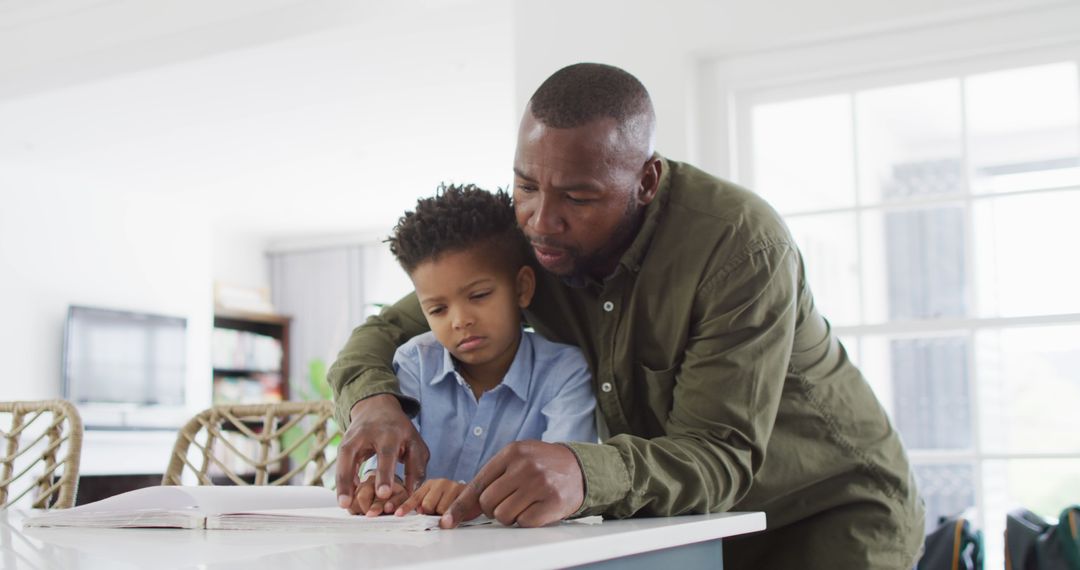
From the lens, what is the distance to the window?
267cm

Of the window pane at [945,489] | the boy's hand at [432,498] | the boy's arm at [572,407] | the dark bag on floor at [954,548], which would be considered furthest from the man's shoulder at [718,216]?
the window pane at [945,489]

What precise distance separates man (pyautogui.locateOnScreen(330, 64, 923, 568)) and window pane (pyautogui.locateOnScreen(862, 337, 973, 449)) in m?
1.37

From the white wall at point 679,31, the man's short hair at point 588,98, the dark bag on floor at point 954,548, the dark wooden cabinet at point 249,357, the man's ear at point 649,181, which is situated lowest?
the dark bag on floor at point 954,548

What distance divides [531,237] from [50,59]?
4.01 metres

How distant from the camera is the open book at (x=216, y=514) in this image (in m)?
0.99

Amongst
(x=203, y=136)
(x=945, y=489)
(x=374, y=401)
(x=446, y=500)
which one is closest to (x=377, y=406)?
(x=374, y=401)

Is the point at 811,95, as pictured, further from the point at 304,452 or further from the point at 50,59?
the point at 304,452

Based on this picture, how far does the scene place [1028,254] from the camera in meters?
2.68

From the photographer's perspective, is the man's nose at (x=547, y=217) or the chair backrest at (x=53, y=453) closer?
the man's nose at (x=547, y=217)

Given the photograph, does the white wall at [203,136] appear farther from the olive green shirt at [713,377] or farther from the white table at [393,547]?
the white table at [393,547]

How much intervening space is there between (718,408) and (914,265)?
1859 millimetres

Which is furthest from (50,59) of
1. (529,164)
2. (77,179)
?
(529,164)

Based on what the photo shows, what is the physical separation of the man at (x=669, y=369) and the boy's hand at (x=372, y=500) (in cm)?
1

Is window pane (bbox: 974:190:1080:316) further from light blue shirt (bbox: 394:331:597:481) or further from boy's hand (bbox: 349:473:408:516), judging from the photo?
boy's hand (bbox: 349:473:408:516)
